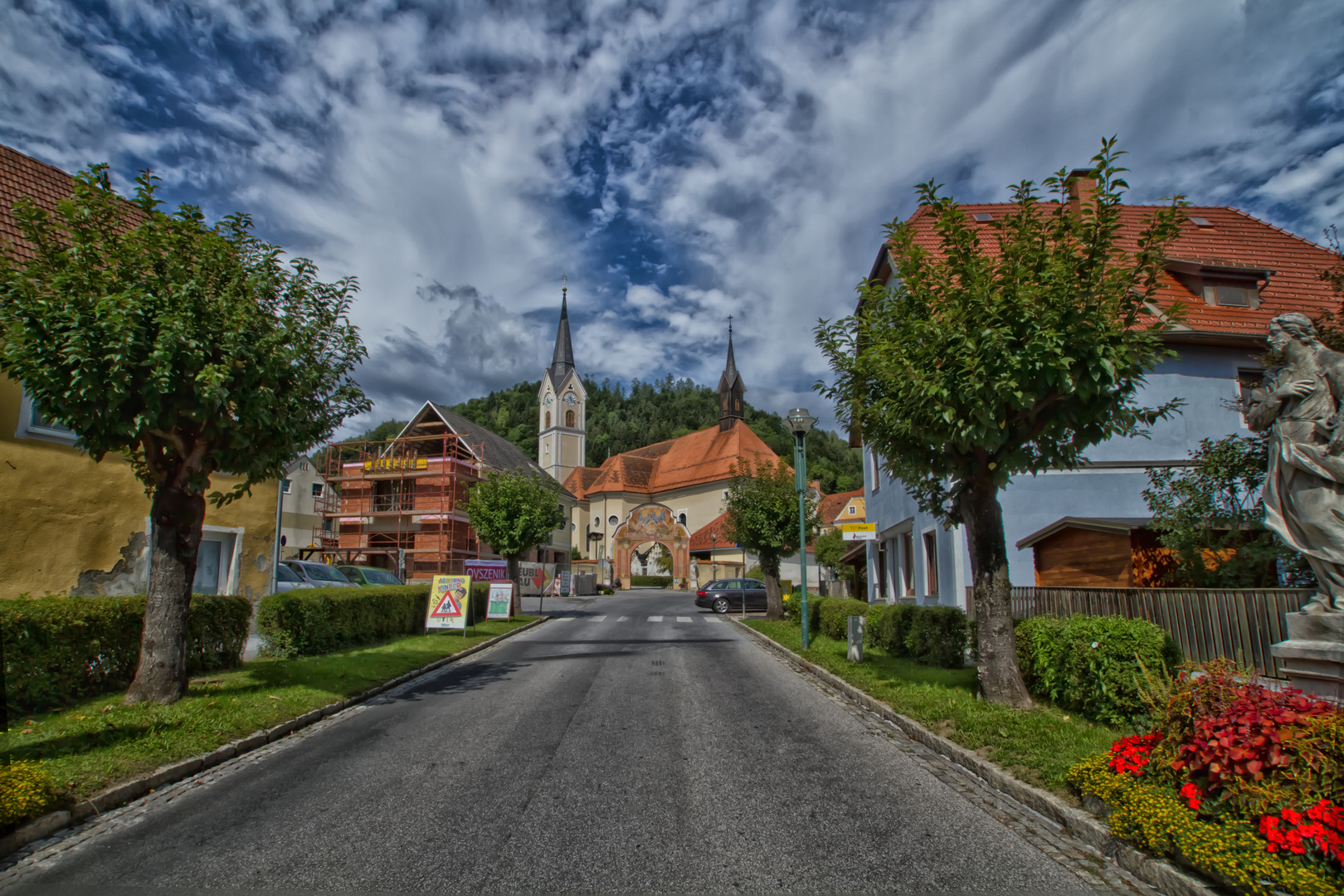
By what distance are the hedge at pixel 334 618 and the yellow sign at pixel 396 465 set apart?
89.3 ft

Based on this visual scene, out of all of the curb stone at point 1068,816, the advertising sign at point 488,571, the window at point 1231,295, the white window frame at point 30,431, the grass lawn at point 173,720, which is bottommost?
the curb stone at point 1068,816

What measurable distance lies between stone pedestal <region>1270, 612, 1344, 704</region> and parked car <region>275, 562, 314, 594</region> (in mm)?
19767

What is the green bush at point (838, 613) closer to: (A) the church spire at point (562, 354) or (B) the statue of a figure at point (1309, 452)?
(B) the statue of a figure at point (1309, 452)

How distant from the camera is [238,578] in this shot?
16.1 meters

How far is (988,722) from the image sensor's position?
7.73 m

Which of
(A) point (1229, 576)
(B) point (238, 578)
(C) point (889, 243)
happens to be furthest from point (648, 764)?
(B) point (238, 578)

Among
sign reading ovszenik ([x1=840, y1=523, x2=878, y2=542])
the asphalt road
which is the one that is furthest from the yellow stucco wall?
sign reading ovszenik ([x1=840, y1=523, x2=878, y2=542])

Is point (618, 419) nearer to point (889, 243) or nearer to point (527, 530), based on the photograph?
point (527, 530)

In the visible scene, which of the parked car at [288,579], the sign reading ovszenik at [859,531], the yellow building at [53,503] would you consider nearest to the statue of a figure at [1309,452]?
the sign reading ovszenik at [859,531]

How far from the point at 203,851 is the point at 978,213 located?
23237 mm

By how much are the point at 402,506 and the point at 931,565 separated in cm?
3637

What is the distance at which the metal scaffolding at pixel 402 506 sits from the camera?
45969mm

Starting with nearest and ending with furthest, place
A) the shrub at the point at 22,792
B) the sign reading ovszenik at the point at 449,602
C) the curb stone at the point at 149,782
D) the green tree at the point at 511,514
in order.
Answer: the shrub at the point at 22,792, the curb stone at the point at 149,782, the sign reading ovszenik at the point at 449,602, the green tree at the point at 511,514

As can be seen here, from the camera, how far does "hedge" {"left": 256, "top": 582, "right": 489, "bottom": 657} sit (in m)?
13.4
